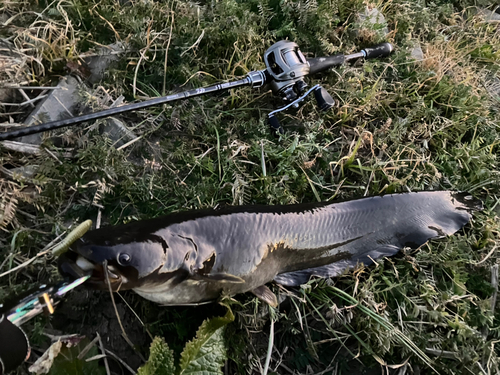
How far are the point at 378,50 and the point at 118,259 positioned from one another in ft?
9.79

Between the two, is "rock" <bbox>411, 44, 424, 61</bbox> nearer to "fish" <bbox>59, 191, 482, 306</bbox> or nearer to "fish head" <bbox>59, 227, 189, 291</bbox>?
"fish" <bbox>59, 191, 482, 306</bbox>

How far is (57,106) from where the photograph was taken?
277 centimetres

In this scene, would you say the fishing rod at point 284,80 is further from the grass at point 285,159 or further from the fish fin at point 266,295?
the fish fin at point 266,295

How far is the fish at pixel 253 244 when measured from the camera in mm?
1737

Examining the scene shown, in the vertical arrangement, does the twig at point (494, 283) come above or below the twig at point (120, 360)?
below

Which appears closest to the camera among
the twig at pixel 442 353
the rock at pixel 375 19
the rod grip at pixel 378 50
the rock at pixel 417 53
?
the twig at pixel 442 353

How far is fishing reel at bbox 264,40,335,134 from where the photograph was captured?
9.18ft

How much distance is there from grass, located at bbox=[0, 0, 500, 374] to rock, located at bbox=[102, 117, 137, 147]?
0.08 m

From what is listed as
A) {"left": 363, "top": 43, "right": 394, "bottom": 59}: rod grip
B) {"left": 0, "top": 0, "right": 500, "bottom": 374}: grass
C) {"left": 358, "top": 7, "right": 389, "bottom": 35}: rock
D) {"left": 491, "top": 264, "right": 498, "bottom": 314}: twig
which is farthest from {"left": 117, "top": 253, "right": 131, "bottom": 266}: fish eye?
{"left": 358, "top": 7, "right": 389, "bottom": 35}: rock

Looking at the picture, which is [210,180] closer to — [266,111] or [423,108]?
[266,111]

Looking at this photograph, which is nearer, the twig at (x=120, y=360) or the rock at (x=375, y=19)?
the twig at (x=120, y=360)

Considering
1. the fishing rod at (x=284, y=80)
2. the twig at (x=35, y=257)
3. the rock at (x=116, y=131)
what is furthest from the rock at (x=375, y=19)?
the twig at (x=35, y=257)

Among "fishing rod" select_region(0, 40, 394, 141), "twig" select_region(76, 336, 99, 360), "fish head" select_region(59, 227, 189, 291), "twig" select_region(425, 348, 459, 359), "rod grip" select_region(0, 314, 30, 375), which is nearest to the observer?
"rod grip" select_region(0, 314, 30, 375)

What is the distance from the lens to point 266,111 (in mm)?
3115
